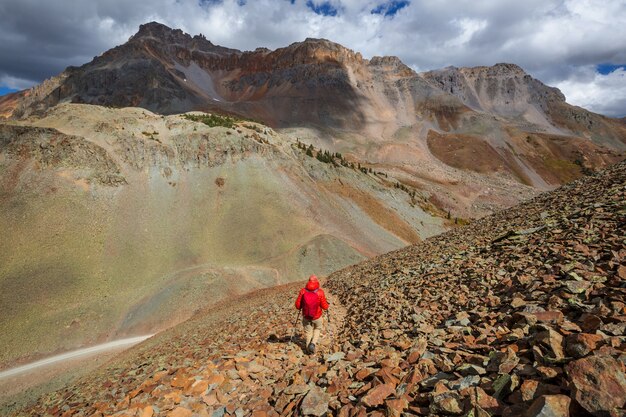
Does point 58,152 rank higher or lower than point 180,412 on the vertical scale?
higher

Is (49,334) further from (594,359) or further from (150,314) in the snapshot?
(594,359)

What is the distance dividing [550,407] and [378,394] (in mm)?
2933

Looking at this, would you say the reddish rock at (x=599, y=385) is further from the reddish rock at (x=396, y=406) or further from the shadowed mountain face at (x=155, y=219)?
the shadowed mountain face at (x=155, y=219)

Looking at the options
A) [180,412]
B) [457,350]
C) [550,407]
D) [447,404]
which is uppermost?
[550,407]

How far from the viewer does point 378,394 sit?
6.36 m

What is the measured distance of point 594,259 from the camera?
31.7 ft

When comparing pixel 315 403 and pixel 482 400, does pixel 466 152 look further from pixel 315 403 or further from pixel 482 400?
pixel 482 400

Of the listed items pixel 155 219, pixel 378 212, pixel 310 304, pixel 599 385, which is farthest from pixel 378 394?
pixel 378 212

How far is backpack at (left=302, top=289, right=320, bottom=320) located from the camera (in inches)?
458

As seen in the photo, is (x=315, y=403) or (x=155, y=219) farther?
(x=155, y=219)

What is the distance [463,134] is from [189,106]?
145542 millimetres

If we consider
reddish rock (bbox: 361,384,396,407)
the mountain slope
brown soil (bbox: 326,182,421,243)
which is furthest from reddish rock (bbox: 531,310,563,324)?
brown soil (bbox: 326,182,421,243)

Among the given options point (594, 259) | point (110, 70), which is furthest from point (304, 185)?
point (110, 70)

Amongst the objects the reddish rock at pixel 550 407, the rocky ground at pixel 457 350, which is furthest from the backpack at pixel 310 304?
the reddish rock at pixel 550 407
